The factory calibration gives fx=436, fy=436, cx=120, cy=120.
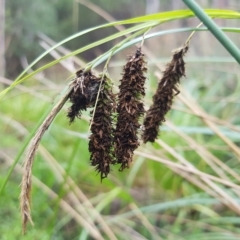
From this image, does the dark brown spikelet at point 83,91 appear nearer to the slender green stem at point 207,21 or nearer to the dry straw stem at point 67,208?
the slender green stem at point 207,21

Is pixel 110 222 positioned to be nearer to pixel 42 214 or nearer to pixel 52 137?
pixel 42 214

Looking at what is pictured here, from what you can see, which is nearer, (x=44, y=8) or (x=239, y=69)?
(x=239, y=69)

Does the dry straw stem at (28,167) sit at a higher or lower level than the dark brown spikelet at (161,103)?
lower

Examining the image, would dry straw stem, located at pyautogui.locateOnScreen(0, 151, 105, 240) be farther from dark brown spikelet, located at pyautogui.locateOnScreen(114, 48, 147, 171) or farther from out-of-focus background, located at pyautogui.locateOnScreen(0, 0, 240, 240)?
dark brown spikelet, located at pyautogui.locateOnScreen(114, 48, 147, 171)

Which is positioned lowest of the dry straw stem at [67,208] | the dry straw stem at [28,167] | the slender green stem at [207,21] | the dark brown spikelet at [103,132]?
the dry straw stem at [28,167]

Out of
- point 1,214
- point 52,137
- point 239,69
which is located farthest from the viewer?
point 239,69

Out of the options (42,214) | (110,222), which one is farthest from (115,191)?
(42,214)

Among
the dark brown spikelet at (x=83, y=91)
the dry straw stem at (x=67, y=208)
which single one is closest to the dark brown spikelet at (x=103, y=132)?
the dark brown spikelet at (x=83, y=91)

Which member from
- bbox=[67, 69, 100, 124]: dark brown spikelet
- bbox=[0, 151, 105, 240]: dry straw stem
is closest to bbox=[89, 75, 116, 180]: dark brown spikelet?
bbox=[67, 69, 100, 124]: dark brown spikelet
